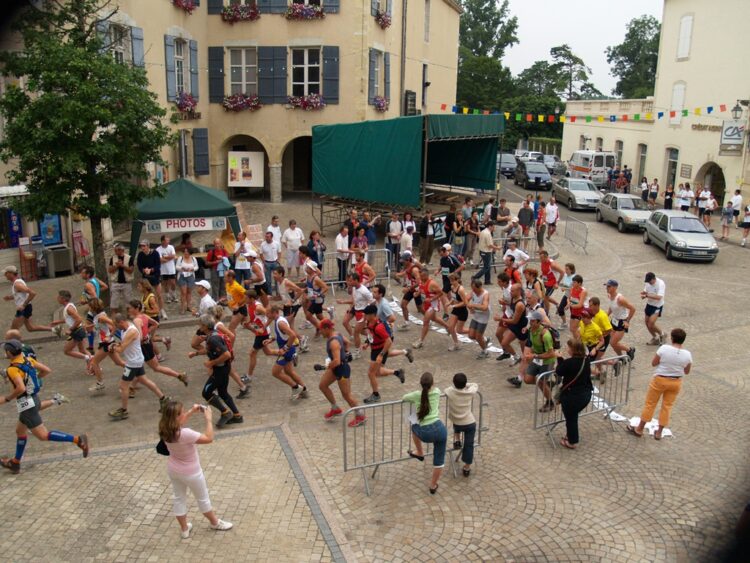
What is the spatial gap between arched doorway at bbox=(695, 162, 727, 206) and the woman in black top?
2834 cm

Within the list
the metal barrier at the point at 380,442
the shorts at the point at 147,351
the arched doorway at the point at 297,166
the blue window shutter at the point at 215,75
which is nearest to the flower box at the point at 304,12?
the blue window shutter at the point at 215,75

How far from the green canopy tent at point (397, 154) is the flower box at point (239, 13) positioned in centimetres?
671

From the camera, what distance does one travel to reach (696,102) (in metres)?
34.1

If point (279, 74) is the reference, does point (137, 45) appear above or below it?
above

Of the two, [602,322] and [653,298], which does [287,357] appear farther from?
[653,298]

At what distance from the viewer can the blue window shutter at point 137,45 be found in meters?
21.6

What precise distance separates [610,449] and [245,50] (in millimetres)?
23769

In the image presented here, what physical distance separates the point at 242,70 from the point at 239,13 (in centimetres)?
215

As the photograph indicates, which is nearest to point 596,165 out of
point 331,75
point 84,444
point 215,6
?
point 331,75

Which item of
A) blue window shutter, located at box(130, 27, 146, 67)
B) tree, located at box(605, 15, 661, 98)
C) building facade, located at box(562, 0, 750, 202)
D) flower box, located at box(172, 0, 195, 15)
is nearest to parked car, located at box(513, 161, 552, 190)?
building facade, located at box(562, 0, 750, 202)

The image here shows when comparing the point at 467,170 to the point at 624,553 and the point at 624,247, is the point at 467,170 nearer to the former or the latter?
the point at 624,247

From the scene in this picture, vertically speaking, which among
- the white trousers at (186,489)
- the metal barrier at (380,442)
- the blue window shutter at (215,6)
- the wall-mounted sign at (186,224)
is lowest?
Result: the metal barrier at (380,442)

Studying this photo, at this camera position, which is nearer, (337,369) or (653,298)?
(337,369)

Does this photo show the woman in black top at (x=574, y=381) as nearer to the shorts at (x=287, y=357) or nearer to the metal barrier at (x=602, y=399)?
the metal barrier at (x=602, y=399)
